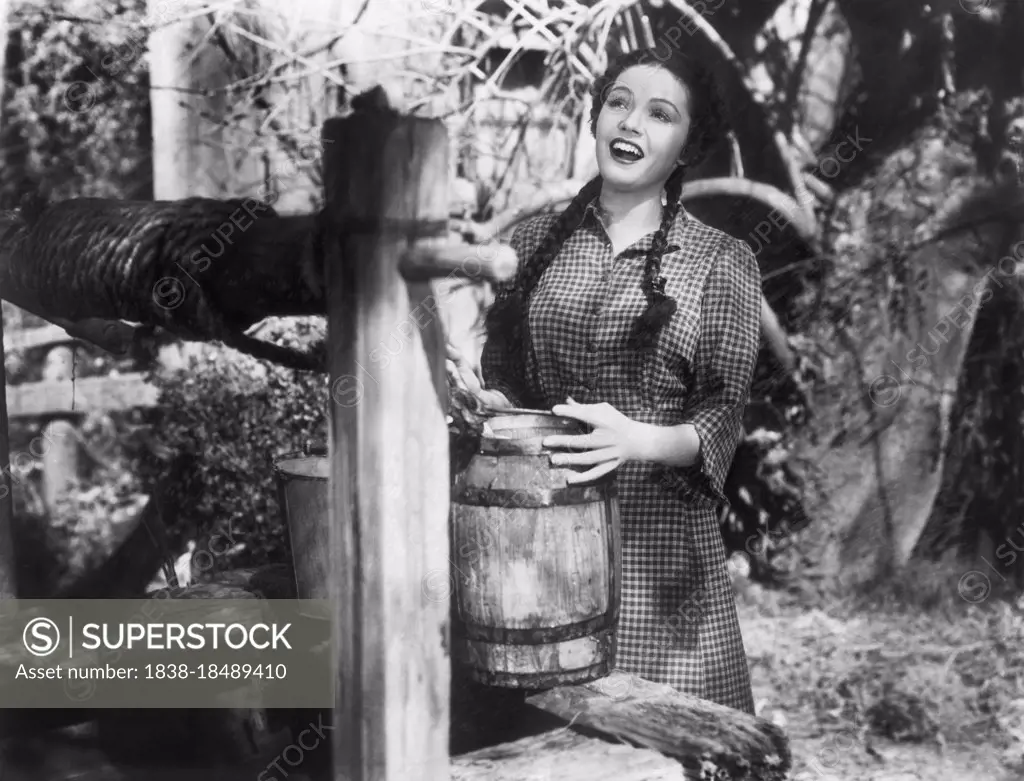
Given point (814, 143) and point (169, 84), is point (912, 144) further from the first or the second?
point (169, 84)

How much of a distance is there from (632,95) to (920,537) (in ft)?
5.10

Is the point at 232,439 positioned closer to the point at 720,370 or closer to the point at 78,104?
the point at 78,104

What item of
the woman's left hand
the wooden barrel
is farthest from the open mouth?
the wooden barrel

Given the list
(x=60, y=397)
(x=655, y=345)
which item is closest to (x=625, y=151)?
(x=655, y=345)

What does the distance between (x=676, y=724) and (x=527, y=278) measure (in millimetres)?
1233

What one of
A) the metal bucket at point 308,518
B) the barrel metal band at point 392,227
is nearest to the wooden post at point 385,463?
the barrel metal band at point 392,227

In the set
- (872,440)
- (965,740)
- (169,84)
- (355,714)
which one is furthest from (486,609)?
(169,84)

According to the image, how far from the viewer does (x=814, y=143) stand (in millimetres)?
3061

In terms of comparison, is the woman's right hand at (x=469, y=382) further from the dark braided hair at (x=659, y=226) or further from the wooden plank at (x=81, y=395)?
the wooden plank at (x=81, y=395)

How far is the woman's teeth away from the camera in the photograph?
279 cm

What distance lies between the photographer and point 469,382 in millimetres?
2750

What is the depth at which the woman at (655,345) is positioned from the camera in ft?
8.98

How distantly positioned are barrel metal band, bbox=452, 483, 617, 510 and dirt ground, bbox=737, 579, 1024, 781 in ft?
2.87

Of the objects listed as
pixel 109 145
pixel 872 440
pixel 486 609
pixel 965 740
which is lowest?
pixel 965 740
